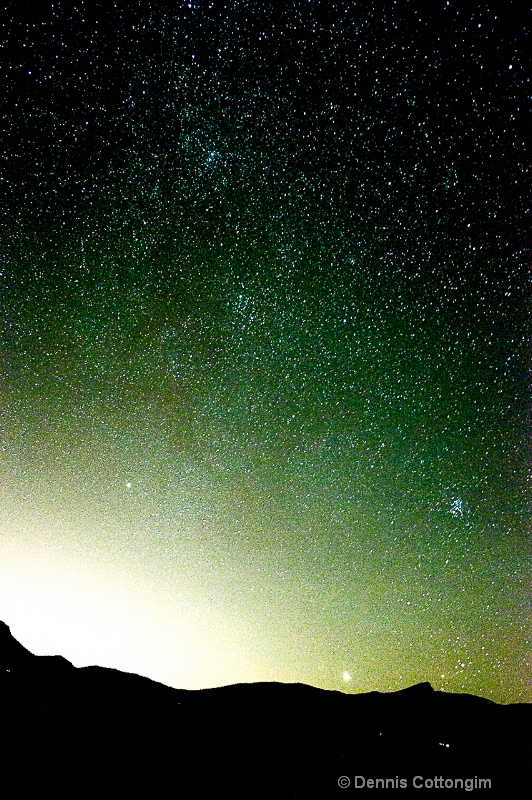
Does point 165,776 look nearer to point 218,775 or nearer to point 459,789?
point 218,775

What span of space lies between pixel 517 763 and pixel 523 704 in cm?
1128

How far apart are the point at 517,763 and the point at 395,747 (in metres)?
3.40

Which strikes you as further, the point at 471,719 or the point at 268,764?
the point at 471,719

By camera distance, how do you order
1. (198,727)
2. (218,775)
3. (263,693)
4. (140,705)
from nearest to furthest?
A: (218,775) < (198,727) < (140,705) < (263,693)

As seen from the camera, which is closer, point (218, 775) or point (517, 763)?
point (218, 775)

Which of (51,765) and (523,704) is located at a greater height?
(51,765)

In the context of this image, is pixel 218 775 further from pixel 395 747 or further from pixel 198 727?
pixel 395 747

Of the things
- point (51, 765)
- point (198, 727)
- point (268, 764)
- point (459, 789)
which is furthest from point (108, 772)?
point (459, 789)

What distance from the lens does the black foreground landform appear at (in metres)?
9.66

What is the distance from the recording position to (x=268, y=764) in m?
11.5

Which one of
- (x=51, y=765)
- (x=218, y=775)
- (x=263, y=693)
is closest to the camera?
(x=51, y=765)

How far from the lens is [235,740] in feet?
45.2

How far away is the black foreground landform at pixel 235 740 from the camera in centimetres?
966

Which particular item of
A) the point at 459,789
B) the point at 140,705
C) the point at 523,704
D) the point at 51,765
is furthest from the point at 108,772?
the point at 523,704
